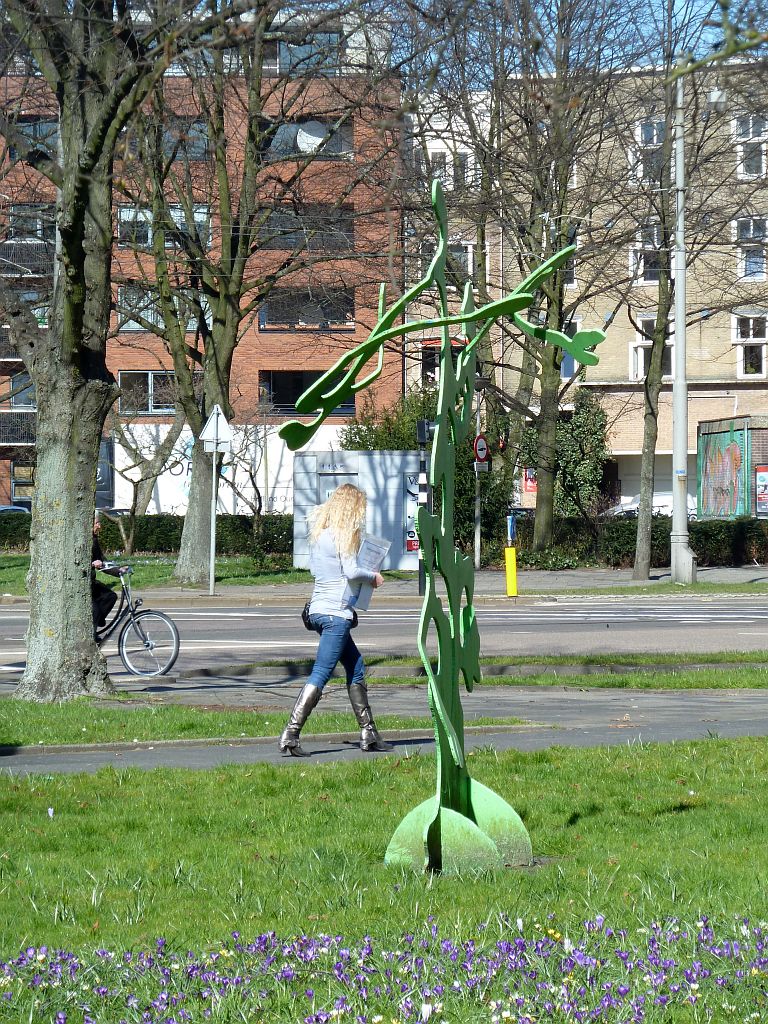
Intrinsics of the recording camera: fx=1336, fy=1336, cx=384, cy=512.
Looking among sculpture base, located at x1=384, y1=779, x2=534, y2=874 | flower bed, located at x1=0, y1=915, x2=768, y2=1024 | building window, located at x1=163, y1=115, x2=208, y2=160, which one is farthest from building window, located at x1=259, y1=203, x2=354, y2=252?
flower bed, located at x1=0, y1=915, x2=768, y2=1024

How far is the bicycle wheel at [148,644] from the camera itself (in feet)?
46.3

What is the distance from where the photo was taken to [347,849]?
5.91 metres

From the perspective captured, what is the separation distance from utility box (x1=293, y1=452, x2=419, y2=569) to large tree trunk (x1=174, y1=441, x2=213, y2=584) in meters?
4.88

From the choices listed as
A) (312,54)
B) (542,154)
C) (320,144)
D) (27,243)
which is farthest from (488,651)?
(27,243)

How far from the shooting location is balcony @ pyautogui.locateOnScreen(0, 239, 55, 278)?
26.4 metres

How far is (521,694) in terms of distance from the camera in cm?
1298

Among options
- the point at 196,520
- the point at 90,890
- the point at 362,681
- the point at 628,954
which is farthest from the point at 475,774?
the point at 196,520

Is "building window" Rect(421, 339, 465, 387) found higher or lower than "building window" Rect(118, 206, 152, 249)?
lower

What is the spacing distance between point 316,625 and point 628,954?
5290mm

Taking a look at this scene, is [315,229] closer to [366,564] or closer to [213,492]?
[213,492]

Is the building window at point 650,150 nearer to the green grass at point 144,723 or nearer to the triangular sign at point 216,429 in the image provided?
the triangular sign at point 216,429

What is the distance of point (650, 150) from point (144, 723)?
2041 centimetres

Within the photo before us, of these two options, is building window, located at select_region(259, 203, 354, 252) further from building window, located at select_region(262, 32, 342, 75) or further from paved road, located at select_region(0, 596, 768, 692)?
paved road, located at select_region(0, 596, 768, 692)

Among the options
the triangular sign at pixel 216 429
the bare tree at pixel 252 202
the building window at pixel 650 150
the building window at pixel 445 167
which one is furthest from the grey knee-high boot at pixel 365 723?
the building window at pixel 650 150
